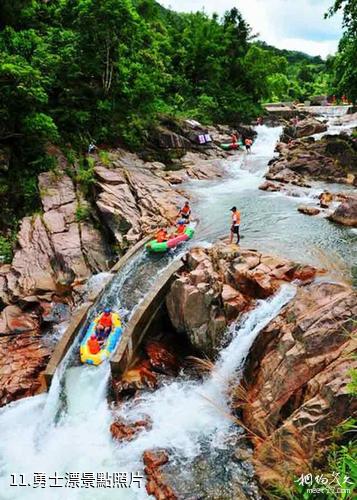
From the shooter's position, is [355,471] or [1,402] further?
[1,402]

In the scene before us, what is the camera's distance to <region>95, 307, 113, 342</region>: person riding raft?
10148 mm

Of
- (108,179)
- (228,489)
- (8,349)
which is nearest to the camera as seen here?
(228,489)

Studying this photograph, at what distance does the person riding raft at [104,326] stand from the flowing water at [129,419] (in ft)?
2.66

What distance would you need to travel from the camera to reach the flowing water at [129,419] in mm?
6961

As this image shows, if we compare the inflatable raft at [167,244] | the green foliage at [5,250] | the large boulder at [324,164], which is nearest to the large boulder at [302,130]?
the large boulder at [324,164]

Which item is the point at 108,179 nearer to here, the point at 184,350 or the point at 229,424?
the point at 184,350

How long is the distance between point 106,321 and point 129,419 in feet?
9.24

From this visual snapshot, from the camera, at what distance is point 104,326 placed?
10211 millimetres

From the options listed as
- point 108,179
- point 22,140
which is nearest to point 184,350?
point 108,179

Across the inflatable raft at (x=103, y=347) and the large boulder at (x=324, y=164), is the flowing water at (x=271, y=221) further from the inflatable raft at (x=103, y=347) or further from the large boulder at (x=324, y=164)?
the inflatable raft at (x=103, y=347)

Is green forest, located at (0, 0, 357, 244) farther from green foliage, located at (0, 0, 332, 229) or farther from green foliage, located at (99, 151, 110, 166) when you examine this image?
green foliage, located at (99, 151, 110, 166)

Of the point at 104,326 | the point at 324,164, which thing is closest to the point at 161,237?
the point at 104,326

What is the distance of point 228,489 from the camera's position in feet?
21.3

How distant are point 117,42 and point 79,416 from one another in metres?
18.4
